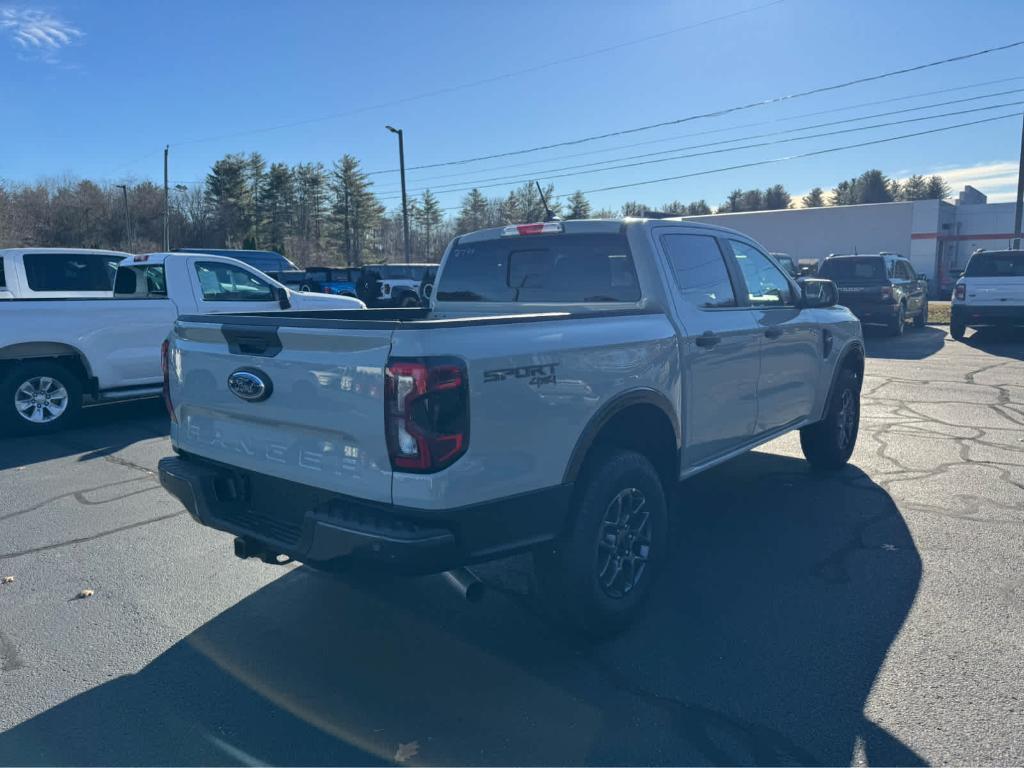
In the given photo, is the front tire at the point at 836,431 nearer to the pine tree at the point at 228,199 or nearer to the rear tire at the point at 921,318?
the rear tire at the point at 921,318

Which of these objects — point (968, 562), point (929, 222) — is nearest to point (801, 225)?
point (929, 222)

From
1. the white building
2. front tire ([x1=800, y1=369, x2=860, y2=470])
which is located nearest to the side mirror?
front tire ([x1=800, y1=369, x2=860, y2=470])

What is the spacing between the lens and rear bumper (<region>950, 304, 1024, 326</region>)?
14.9m

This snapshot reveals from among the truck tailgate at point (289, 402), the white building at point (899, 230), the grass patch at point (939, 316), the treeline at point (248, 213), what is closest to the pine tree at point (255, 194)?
the treeline at point (248, 213)

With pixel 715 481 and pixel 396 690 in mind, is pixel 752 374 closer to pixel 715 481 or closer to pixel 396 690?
pixel 715 481

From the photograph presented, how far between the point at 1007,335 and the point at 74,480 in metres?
18.6

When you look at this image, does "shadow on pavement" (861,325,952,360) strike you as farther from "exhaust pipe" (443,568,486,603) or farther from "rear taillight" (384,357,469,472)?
"rear taillight" (384,357,469,472)

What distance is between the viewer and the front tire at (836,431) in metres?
6.21

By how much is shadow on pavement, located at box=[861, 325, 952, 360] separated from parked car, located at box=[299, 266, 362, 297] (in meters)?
17.2

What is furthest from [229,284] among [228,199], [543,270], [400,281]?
[228,199]

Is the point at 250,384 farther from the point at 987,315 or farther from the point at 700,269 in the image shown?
the point at 987,315

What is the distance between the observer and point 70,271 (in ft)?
34.8

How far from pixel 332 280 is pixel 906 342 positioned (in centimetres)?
1956

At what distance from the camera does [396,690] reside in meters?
3.19
